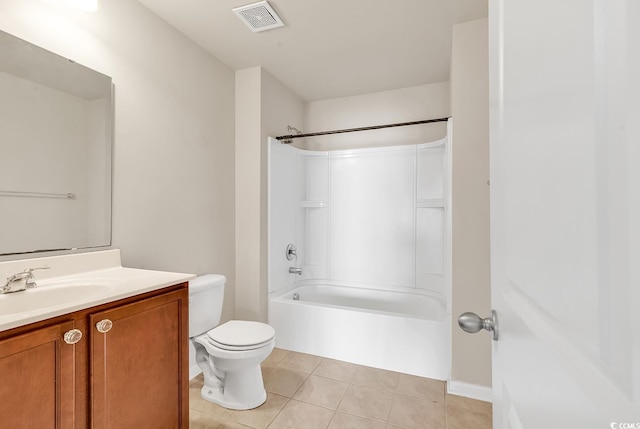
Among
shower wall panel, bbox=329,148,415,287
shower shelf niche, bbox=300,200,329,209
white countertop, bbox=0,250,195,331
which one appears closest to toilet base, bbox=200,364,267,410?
white countertop, bbox=0,250,195,331

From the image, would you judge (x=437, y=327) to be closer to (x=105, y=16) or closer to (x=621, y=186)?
(x=621, y=186)

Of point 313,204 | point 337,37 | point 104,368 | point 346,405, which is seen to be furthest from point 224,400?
point 337,37

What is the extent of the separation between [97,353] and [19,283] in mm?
505

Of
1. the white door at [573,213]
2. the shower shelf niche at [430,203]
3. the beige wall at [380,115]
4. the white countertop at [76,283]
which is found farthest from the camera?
the beige wall at [380,115]

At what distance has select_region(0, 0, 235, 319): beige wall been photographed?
5.05 ft

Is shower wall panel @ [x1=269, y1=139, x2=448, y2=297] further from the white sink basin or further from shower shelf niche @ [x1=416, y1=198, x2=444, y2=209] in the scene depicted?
the white sink basin

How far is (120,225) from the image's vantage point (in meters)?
1.70

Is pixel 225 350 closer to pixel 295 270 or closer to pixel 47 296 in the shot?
pixel 47 296

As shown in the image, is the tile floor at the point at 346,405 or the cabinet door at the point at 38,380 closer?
the cabinet door at the point at 38,380

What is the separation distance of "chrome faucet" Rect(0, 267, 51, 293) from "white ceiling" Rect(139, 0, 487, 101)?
1710 mm

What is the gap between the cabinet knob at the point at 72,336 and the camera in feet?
3.01

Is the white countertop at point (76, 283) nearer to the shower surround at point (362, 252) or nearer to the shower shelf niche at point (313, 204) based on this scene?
the shower surround at point (362, 252)

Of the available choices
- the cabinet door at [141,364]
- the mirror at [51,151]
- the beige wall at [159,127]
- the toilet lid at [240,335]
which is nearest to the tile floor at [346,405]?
the toilet lid at [240,335]

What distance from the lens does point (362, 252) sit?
3.23m
